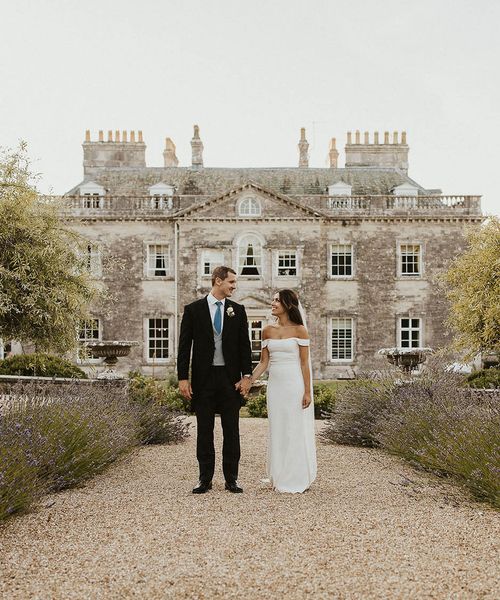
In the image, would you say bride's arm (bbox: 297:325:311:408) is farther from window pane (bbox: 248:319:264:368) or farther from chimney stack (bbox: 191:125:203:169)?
chimney stack (bbox: 191:125:203:169)

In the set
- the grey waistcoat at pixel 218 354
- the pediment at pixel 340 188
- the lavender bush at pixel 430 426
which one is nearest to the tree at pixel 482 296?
the lavender bush at pixel 430 426

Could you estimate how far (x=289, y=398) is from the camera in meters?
7.40

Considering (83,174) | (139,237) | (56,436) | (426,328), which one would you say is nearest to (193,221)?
(139,237)

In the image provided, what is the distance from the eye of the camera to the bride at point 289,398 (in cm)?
729

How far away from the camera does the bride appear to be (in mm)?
7289

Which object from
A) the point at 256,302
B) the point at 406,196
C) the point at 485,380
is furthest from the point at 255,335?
the point at 485,380

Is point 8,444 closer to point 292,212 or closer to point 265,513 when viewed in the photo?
point 265,513

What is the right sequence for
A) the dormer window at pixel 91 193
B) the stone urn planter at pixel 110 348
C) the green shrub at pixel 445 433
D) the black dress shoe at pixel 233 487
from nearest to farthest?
the green shrub at pixel 445 433 < the black dress shoe at pixel 233 487 < the stone urn planter at pixel 110 348 < the dormer window at pixel 91 193

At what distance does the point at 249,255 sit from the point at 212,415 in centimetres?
2490

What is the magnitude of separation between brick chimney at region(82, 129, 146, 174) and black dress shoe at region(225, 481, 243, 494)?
3010 centimetres

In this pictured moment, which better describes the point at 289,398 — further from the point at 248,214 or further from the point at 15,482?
the point at 248,214

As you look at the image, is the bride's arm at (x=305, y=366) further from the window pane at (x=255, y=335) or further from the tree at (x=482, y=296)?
the window pane at (x=255, y=335)

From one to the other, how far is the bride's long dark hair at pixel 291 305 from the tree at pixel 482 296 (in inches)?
517

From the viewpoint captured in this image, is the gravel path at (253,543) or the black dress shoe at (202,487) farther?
the black dress shoe at (202,487)
